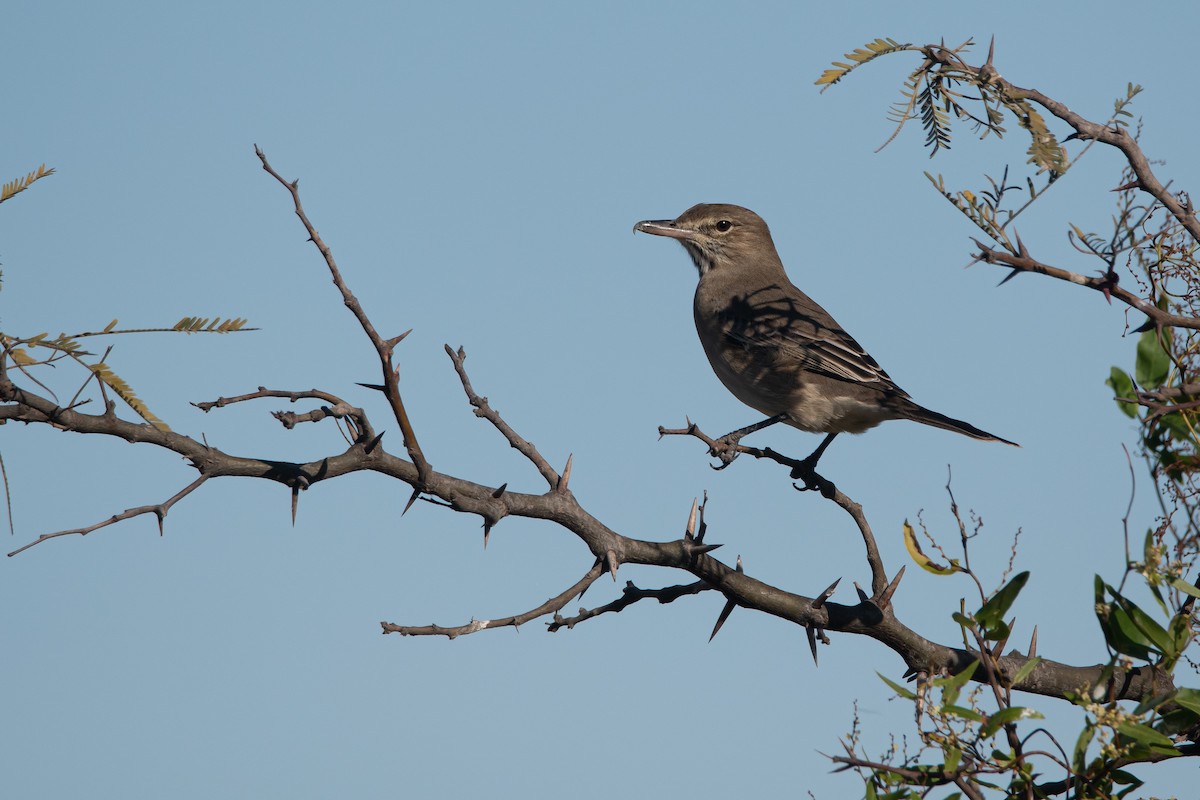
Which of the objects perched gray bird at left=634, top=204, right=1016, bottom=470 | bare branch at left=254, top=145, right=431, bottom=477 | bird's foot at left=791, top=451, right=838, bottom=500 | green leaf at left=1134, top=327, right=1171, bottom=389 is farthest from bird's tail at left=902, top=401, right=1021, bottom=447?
bare branch at left=254, top=145, right=431, bottom=477

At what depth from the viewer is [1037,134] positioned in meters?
3.48

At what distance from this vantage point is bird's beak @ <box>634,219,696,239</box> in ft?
33.0

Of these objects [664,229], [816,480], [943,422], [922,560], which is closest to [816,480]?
[816,480]

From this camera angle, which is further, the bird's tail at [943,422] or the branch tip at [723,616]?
the bird's tail at [943,422]

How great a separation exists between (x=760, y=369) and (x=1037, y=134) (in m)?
5.29

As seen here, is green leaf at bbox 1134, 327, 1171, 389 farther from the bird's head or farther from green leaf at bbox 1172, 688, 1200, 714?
the bird's head

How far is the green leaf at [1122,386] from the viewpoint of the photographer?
11.7 ft

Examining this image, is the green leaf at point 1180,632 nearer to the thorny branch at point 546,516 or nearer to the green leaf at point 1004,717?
the thorny branch at point 546,516

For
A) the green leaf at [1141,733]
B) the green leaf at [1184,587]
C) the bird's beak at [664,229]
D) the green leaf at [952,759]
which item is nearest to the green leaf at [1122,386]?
the green leaf at [1184,587]

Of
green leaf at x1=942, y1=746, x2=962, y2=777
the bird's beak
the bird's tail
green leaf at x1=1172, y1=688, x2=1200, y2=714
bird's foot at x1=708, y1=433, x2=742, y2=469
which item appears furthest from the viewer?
the bird's beak

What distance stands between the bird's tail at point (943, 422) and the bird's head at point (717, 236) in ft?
9.50

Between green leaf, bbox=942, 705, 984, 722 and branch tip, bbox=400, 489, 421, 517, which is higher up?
branch tip, bbox=400, 489, 421, 517

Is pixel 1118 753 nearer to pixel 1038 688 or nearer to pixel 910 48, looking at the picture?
pixel 1038 688

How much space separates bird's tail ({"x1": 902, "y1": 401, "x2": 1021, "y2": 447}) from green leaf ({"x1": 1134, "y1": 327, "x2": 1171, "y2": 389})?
3670 millimetres
